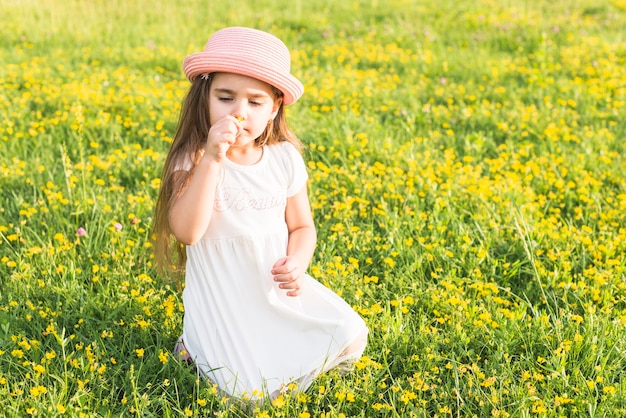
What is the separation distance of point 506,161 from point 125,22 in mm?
5176

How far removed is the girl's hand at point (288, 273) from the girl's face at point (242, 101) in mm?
452

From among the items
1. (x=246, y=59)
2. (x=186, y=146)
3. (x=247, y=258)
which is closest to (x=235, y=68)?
(x=246, y=59)

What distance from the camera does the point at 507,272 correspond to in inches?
135

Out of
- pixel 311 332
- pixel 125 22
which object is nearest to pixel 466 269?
pixel 311 332

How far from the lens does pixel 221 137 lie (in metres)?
2.24

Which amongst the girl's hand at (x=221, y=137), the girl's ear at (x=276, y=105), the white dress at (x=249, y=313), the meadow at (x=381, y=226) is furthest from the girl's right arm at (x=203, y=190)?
the meadow at (x=381, y=226)

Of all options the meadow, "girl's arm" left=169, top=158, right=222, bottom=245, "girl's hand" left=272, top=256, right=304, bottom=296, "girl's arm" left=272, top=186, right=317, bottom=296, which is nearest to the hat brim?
"girl's arm" left=169, top=158, right=222, bottom=245

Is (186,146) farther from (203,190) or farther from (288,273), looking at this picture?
(288,273)

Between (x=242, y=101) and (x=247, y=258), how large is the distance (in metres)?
0.57

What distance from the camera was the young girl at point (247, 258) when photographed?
2.45m

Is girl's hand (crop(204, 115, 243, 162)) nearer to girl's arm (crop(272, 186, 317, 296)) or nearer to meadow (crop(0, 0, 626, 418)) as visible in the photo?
girl's arm (crop(272, 186, 317, 296))

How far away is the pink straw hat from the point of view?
7.71ft

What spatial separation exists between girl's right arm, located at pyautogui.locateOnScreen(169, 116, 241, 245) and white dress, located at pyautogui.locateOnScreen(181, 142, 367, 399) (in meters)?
0.14

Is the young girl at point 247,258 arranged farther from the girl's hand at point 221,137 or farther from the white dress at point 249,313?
the girl's hand at point 221,137
